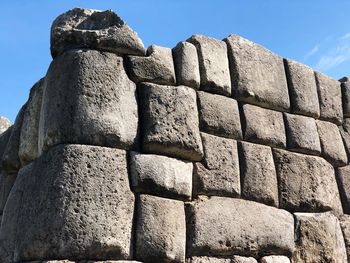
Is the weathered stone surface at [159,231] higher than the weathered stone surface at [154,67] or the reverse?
the reverse

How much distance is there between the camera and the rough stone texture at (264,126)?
5375 mm

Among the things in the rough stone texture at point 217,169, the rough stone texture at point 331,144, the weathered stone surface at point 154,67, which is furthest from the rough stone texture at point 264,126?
the weathered stone surface at point 154,67

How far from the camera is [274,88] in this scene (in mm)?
5746

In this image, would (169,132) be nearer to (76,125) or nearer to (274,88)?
(76,125)

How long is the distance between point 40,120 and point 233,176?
5.71 ft

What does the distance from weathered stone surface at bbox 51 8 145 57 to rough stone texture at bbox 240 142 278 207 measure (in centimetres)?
136

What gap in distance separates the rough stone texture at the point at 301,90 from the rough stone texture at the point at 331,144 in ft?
0.58

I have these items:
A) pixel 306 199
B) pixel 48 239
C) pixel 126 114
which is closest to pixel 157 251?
pixel 48 239

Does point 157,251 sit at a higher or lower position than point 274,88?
lower

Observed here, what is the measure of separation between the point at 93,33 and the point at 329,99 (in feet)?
9.76

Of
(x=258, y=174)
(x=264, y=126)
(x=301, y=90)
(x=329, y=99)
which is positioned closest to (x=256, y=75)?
(x=264, y=126)

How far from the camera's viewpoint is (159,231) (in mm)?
4316

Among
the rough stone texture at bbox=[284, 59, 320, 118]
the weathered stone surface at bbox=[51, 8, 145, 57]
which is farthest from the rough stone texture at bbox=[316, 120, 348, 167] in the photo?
the weathered stone surface at bbox=[51, 8, 145, 57]

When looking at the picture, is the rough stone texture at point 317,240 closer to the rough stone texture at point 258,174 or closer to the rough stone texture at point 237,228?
the rough stone texture at point 237,228
